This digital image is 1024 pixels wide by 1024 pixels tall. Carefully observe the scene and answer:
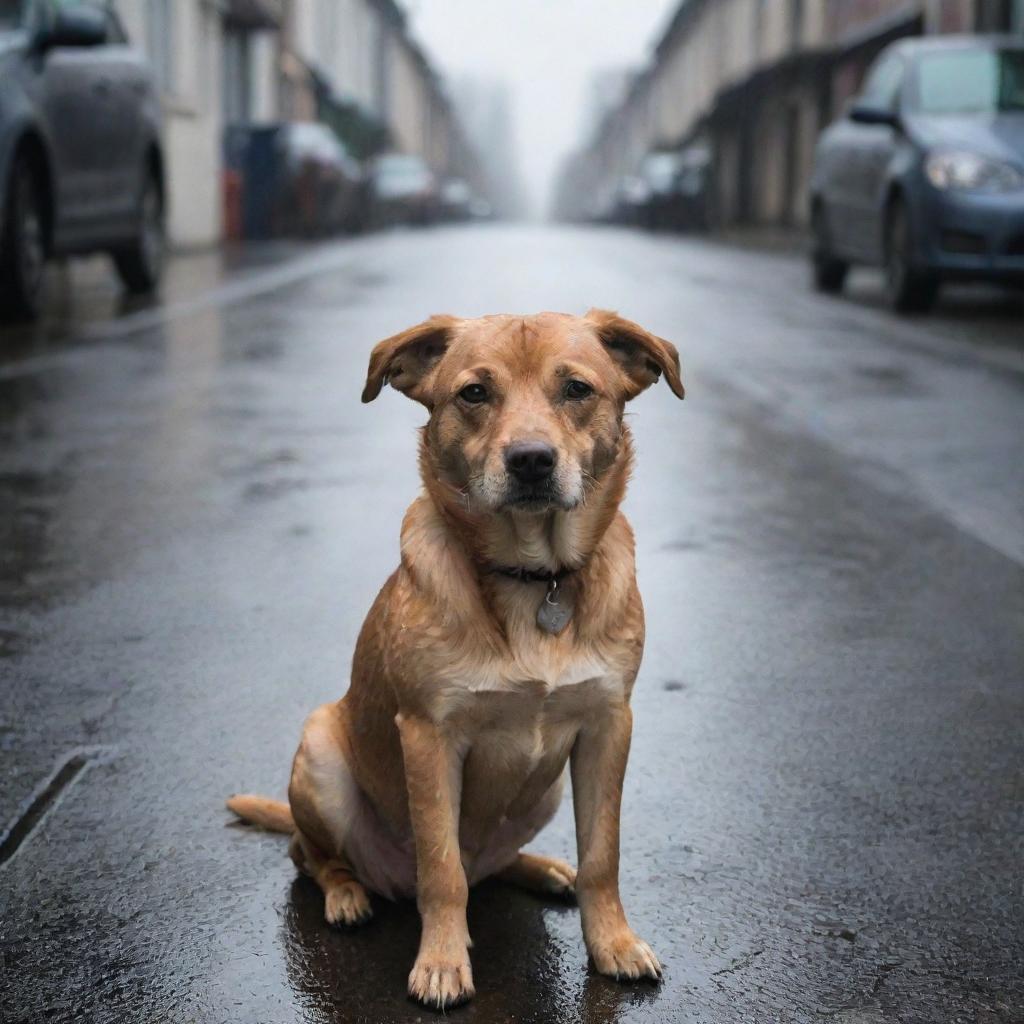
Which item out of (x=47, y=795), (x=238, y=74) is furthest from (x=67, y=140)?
(x=238, y=74)

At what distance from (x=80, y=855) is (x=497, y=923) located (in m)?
0.80

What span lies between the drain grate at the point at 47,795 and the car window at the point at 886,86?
11.0m

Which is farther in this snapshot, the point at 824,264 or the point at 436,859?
the point at 824,264

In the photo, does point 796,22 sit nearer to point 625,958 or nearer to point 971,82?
point 971,82

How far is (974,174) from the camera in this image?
12.4m

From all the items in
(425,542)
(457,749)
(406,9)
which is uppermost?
(406,9)

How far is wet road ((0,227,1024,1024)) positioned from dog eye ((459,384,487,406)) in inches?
35.5

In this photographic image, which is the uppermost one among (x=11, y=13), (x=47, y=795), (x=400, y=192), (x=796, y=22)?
(x=796, y=22)

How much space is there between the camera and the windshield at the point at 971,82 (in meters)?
13.4

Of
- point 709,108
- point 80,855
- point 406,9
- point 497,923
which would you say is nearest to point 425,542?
point 497,923

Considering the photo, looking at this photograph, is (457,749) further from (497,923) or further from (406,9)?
(406,9)

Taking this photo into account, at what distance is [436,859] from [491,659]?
331 millimetres

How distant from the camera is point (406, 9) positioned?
74.4 meters

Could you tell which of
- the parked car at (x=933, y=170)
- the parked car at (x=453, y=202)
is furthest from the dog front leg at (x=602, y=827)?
the parked car at (x=453, y=202)
